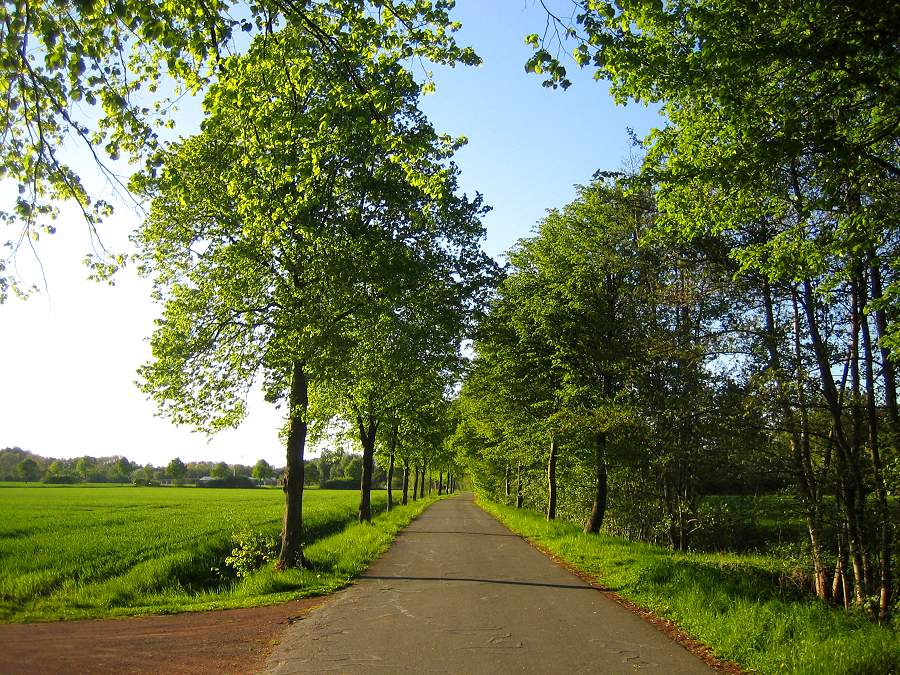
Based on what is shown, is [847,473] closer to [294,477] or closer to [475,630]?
[475,630]

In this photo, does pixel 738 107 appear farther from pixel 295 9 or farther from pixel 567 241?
pixel 567 241

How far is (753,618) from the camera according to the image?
7824 millimetres

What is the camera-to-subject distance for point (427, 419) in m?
30.8

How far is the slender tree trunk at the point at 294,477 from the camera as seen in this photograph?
1391 cm

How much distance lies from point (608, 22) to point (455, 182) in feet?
26.7

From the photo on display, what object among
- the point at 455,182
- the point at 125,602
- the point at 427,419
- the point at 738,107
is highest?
the point at 455,182

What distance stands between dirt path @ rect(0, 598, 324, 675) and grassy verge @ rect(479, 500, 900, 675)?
567 centimetres

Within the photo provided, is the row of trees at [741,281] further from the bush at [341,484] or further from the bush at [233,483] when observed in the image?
the bush at [233,483]

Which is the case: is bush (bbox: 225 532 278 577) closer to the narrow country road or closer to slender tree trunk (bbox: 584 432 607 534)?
the narrow country road

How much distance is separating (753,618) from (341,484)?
3909 inches

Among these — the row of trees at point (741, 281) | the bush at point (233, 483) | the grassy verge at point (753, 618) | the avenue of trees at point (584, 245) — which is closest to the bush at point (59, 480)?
the bush at point (233, 483)

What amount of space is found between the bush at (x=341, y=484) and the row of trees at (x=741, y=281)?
83.9 meters

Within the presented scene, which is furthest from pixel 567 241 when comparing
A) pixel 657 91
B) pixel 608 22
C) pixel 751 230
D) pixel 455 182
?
pixel 608 22

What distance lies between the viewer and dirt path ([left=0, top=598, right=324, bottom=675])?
681cm
